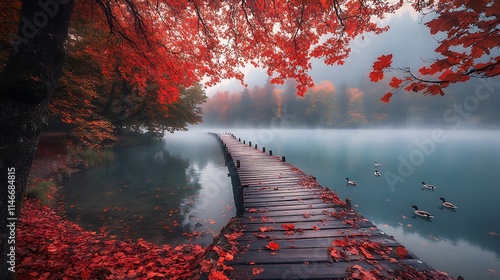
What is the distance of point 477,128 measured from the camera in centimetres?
7988

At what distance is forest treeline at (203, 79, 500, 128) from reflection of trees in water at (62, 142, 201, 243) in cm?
6348

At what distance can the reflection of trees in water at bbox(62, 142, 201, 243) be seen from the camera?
8445mm

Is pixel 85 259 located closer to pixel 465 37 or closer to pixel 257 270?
pixel 257 270

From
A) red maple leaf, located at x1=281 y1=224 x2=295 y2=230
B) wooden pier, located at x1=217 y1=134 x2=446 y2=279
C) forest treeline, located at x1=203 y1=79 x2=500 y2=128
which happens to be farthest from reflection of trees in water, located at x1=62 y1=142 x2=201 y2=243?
forest treeline, located at x1=203 y1=79 x2=500 y2=128

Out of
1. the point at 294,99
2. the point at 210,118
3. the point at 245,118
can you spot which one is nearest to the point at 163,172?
the point at 294,99

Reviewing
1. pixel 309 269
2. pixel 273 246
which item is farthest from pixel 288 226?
pixel 309 269

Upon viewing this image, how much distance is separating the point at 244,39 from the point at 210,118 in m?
120

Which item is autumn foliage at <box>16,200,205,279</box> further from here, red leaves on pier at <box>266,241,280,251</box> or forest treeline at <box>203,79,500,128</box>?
forest treeline at <box>203,79,500,128</box>

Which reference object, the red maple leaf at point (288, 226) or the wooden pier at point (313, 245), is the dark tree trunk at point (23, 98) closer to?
the wooden pier at point (313, 245)

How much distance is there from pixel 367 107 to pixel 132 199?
298ft

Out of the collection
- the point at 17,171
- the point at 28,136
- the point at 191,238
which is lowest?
the point at 191,238

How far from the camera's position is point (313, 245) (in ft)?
14.6

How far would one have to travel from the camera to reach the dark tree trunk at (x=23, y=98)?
8.29 feet

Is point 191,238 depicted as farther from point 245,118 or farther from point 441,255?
point 245,118
